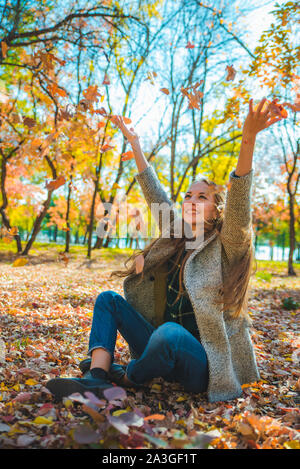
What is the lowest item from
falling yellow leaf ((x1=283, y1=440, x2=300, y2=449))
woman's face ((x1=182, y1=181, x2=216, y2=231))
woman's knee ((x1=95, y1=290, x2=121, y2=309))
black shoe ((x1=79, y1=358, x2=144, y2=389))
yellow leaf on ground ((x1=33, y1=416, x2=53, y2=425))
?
falling yellow leaf ((x1=283, y1=440, x2=300, y2=449))

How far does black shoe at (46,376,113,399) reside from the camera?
167 cm

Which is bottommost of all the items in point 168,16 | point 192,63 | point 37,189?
point 37,189

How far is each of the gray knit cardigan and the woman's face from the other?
130mm

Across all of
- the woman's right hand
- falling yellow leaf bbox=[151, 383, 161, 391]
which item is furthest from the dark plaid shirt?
the woman's right hand

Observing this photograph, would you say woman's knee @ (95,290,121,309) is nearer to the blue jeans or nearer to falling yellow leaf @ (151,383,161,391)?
the blue jeans

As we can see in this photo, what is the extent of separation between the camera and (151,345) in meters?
1.68

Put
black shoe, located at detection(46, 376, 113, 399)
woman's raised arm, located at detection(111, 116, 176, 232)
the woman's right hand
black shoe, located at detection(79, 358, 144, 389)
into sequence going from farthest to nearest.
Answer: woman's raised arm, located at detection(111, 116, 176, 232)
the woman's right hand
black shoe, located at detection(79, 358, 144, 389)
black shoe, located at detection(46, 376, 113, 399)

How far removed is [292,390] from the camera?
217cm

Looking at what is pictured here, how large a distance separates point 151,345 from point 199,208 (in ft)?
2.83

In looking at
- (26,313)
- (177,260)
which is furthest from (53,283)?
(177,260)

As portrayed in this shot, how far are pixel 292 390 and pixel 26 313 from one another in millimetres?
2607
